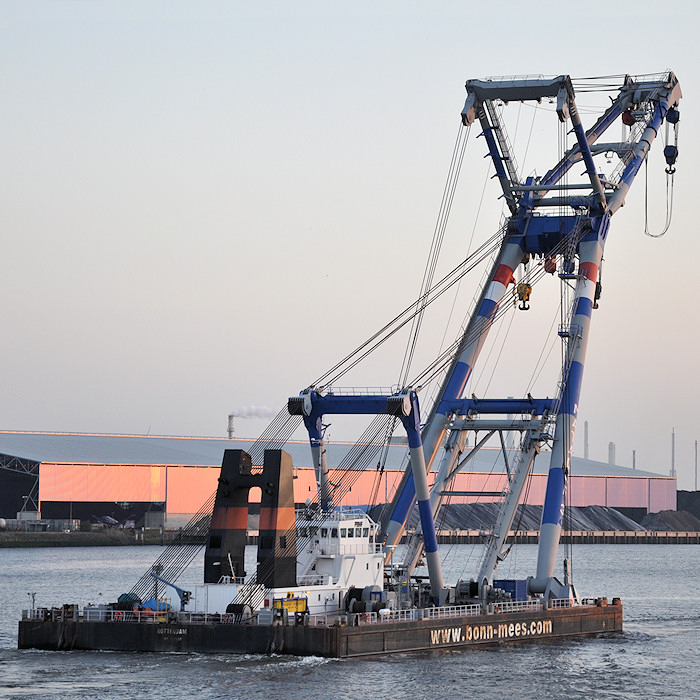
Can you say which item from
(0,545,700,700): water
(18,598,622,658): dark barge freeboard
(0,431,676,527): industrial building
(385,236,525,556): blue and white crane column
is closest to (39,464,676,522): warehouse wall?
(0,431,676,527): industrial building

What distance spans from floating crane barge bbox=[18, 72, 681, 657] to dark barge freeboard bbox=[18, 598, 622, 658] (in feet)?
0.17

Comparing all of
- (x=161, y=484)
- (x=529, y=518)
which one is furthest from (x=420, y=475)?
(x=529, y=518)

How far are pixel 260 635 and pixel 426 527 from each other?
9879 mm

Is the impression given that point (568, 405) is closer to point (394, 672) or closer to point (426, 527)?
point (426, 527)

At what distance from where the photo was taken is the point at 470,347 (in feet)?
220

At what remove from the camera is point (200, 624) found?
51750 mm

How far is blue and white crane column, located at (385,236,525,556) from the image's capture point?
65.0 m

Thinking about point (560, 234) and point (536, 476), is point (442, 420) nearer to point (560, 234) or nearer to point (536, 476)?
point (560, 234)

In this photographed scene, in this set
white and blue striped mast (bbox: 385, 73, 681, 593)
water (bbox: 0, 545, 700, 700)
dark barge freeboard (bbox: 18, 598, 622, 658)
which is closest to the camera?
water (bbox: 0, 545, 700, 700)

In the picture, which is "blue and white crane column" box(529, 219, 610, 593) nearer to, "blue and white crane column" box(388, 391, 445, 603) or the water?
the water

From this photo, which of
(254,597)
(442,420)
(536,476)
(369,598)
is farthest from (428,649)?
(536,476)

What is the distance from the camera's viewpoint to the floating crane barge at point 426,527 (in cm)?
5266

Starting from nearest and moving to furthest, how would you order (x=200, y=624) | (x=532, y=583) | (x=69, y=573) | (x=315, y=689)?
1. (x=315, y=689)
2. (x=200, y=624)
3. (x=532, y=583)
4. (x=69, y=573)

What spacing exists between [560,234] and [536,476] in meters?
105
